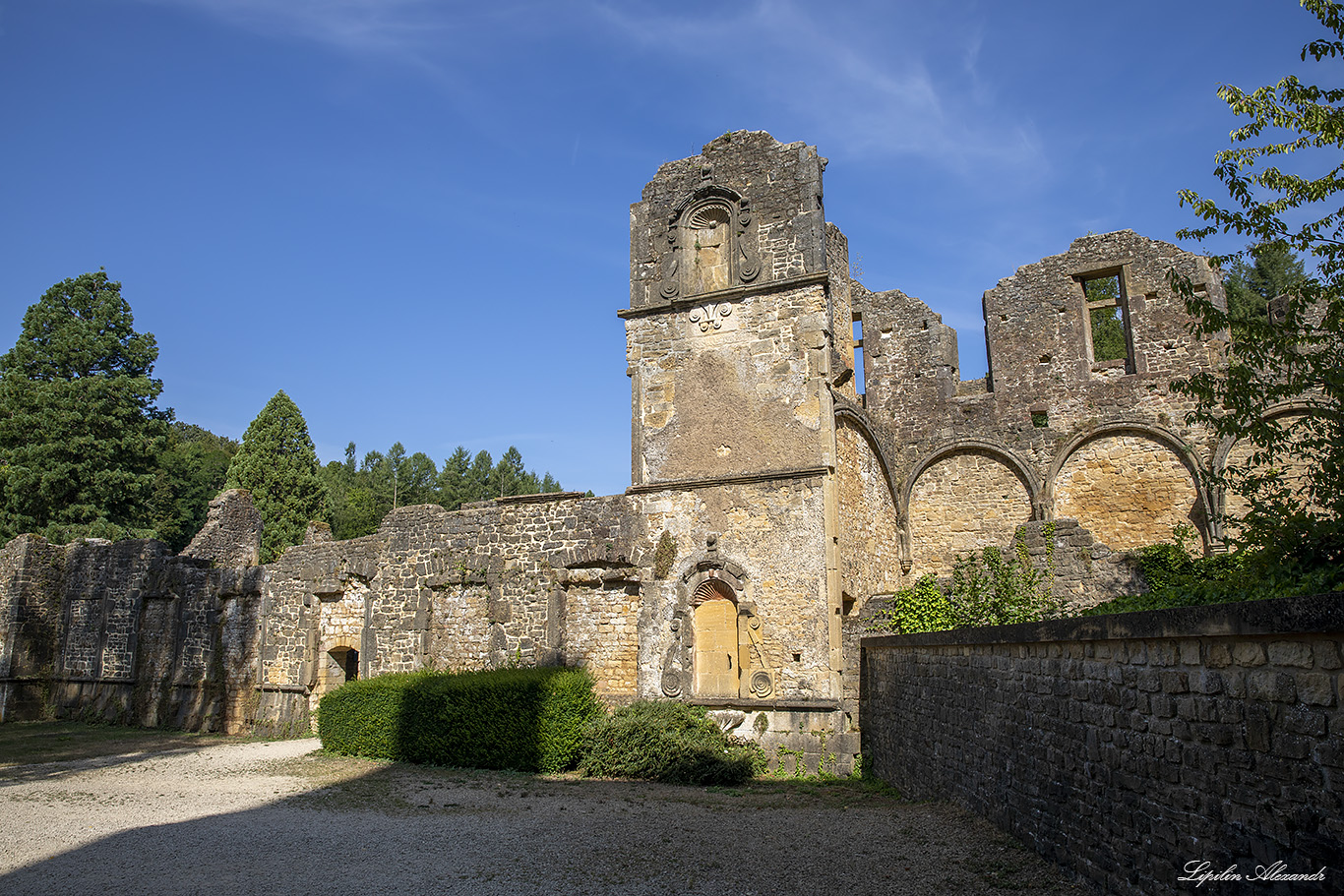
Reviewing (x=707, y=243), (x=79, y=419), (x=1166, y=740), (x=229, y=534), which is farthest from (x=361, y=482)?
(x=1166, y=740)

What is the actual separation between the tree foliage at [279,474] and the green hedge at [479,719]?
1986 centimetres

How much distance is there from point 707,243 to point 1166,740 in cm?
1171

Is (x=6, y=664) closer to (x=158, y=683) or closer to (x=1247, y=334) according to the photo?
(x=158, y=683)

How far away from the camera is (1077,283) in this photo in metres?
17.2

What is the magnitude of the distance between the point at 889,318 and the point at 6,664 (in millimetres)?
21739

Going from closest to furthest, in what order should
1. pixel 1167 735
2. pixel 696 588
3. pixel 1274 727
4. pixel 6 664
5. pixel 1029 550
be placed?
pixel 1274 727, pixel 1167 735, pixel 696 588, pixel 1029 550, pixel 6 664

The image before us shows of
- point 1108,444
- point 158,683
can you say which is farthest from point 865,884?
point 158,683

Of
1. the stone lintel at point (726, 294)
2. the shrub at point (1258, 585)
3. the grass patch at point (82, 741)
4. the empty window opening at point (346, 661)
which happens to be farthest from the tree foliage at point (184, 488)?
the shrub at point (1258, 585)

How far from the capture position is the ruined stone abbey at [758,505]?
13305 millimetres

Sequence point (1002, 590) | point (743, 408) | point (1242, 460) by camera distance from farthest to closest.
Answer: point (1242, 460)
point (1002, 590)
point (743, 408)

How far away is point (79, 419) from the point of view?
88.0ft

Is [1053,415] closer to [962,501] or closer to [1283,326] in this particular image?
[962,501]

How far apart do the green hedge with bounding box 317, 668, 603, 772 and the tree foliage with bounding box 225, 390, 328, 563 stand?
19.9 m

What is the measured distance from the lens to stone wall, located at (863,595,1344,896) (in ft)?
11.4
